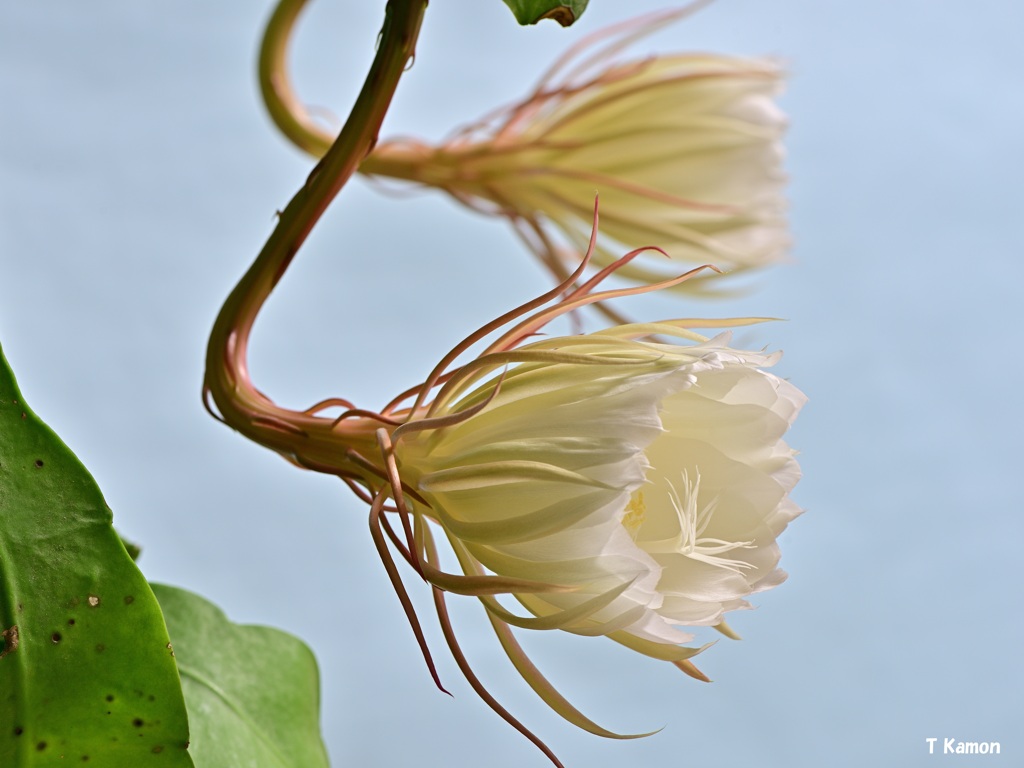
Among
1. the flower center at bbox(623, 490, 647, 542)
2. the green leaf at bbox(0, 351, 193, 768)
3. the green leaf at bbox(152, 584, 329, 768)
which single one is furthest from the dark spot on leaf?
the flower center at bbox(623, 490, 647, 542)

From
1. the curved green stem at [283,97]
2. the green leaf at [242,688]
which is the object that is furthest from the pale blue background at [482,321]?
the curved green stem at [283,97]

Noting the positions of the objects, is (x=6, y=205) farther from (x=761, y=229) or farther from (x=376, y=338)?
(x=761, y=229)

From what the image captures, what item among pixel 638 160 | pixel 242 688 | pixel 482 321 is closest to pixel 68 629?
pixel 242 688

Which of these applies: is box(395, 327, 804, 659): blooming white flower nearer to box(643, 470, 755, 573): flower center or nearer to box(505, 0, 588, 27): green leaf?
box(643, 470, 755, 573): flower center

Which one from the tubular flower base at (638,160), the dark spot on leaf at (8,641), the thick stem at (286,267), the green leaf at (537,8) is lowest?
the dark spot on leaf at (8,641)

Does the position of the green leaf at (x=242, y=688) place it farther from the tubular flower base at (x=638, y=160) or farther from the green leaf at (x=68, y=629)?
the tubular flower base at (x=638, y=160)

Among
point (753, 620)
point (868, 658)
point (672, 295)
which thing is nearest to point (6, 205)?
point (672, 295)

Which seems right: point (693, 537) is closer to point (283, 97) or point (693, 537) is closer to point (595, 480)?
point (595, 480)
